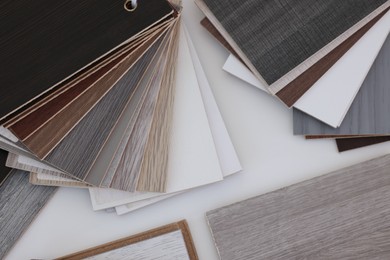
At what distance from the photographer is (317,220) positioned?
1.13 metres

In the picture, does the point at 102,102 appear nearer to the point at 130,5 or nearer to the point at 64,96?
the point at 64,96

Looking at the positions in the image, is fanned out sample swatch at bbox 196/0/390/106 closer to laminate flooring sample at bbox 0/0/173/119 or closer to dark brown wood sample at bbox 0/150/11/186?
laminate flooring sample at bbox 0/0/173/119

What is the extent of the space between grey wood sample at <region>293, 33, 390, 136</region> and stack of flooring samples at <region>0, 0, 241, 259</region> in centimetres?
31

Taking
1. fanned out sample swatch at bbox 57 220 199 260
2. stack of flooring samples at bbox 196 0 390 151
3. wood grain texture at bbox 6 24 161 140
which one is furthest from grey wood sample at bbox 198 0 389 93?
fanned out sample swatch at bbox 57 220 199 260

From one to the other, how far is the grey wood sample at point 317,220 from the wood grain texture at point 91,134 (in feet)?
1.03

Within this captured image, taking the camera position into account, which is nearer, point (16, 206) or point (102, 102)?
point (102, 102)

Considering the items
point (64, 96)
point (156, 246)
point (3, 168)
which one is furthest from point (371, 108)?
point (3, 168)

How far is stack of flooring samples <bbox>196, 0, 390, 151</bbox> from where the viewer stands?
111 cm

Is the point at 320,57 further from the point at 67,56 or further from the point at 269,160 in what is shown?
the point at 67,56

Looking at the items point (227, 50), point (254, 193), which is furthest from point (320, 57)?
point (254, 193)

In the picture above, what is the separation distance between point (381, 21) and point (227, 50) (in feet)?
1.20

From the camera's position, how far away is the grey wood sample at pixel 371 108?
44.9 inches

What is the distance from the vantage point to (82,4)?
1099 millimetres

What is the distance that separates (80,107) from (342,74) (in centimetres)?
61
